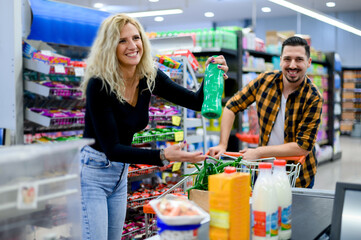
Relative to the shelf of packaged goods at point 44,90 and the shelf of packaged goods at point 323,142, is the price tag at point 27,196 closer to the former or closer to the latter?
the shelf of packaged goods at point 44,90

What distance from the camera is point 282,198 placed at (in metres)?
1.45

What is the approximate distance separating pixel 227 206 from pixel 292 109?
6.28ft

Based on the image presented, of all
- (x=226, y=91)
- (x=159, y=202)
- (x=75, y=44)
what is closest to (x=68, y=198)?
(x=159, y=202)

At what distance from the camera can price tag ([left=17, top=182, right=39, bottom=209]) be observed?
1.18 m

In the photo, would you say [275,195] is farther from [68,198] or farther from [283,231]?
[68,198]

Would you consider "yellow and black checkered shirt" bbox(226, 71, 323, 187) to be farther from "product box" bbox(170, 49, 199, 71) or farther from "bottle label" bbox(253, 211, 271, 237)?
"bottle label" bbox(253, 211, 271, 237)

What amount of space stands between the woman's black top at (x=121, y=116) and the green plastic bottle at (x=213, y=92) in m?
0.29

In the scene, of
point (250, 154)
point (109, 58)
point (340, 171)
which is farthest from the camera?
point (340, 171)

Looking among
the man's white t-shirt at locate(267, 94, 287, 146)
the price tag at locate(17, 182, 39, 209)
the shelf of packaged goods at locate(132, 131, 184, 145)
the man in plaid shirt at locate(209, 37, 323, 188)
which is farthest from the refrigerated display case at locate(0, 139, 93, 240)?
the shelf of packaged goods at locate(132, 131, 184, 145)

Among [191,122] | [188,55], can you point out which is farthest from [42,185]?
[188,55]

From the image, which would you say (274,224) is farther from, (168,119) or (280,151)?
(168,119)

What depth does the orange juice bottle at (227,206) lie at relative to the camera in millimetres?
1283

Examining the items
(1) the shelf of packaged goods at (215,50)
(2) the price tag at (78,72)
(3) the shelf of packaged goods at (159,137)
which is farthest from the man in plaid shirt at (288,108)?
(1) the shelf of packaged goods at (215,50)

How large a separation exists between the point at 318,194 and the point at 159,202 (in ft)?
3.85
